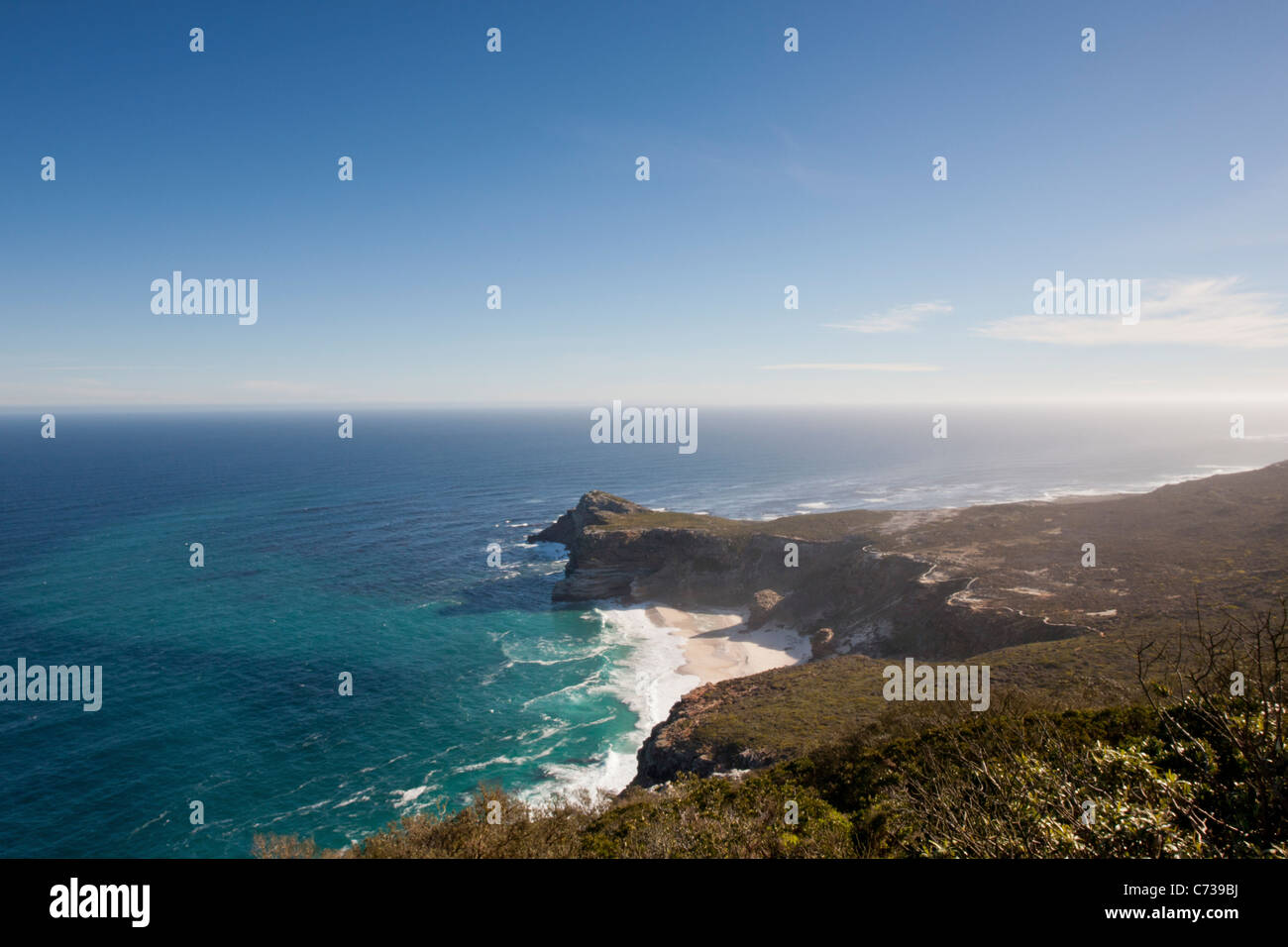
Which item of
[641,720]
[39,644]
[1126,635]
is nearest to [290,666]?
[39,644]

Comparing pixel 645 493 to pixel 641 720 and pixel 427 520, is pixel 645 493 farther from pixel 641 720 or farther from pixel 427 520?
pixel 641 720

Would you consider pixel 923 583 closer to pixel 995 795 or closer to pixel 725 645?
pixel 725 645

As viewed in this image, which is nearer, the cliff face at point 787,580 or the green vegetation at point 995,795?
the green vegetation at point 995,795

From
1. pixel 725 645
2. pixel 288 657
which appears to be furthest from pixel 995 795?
pixel 288 657

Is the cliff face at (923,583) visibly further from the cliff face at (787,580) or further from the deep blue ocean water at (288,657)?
the deep blue ocean water at (288,657)

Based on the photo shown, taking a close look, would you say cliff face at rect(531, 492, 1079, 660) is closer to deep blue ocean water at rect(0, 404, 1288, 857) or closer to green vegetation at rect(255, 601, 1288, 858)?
deep blue ocean water at rect(0, 404, 1288, 857)

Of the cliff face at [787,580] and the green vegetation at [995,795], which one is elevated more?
the green vegetation at [995,795]

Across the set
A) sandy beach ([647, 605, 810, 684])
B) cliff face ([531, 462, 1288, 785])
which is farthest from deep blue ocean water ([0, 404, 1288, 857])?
cliff face ([531, 462, 1288, 785])

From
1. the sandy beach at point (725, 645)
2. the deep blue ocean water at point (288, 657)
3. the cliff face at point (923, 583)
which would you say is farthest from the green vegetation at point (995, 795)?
the sandy beach at point (725, 645)
